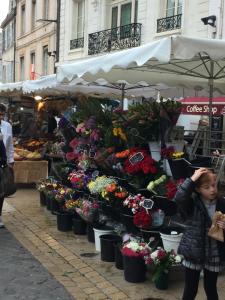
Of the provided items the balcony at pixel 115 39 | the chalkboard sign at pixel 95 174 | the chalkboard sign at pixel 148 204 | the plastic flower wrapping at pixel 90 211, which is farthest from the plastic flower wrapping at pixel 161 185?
the balcony at pixel 115 39

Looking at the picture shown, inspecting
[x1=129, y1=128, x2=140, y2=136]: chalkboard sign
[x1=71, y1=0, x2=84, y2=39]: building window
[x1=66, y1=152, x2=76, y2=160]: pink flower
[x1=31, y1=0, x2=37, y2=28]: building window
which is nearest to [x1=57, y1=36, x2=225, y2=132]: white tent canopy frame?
[x1=129, y1=128, x2=140, y2=136]: chalkboard sign

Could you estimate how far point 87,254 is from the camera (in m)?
6.19

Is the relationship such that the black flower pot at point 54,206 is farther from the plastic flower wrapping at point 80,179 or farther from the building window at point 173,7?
the building window at point 173,7

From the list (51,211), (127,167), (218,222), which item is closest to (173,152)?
(127,167)

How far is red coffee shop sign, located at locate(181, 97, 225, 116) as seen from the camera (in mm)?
12164

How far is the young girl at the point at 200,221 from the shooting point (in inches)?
148

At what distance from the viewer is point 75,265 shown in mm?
5770

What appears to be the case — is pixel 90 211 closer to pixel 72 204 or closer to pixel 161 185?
pixel 72 204

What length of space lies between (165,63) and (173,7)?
946cm

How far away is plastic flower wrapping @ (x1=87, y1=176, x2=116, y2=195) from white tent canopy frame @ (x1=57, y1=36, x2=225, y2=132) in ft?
4.35

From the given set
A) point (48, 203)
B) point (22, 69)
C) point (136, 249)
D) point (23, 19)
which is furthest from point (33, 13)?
point (136, 249)

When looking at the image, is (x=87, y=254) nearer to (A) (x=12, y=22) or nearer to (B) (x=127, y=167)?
(B) (x=127, y=167)

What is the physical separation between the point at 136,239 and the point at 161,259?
1.77ft

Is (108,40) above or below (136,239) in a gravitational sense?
above
